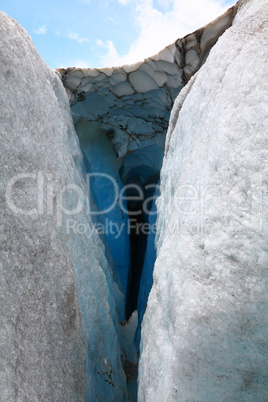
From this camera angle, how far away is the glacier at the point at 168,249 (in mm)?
707

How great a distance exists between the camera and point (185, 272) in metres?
0.83

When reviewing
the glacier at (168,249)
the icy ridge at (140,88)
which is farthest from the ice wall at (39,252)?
the icy ridge at (140,88)

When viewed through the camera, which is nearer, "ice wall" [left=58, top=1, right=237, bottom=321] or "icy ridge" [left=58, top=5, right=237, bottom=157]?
"icy ridge" [left=58, top=5, right=237, bottom=157]

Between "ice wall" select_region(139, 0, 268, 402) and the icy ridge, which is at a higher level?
the icy ridge

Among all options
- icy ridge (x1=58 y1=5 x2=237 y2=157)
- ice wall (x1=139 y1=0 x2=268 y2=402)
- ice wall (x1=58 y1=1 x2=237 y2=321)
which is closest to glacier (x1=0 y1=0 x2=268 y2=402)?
ice wall (x1=139 y1=0 x2=268 y2=402)

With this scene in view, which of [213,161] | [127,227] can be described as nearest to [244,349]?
[213,161]

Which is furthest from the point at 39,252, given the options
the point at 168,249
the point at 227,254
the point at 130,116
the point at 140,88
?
the point at 130,116

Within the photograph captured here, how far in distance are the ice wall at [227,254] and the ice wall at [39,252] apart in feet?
1.34

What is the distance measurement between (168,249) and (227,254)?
0.38 metres

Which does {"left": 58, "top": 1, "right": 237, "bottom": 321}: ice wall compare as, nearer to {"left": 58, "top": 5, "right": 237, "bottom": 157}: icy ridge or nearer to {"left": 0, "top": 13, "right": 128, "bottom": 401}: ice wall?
{"left": 58, "top": 5, "right": 237, "bottom": 157}: icy ridge

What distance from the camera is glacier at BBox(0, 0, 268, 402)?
71 centimetres

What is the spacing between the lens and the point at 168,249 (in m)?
1.08

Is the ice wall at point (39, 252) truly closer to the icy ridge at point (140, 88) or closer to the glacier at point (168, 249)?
the glacier at point (168, 249)

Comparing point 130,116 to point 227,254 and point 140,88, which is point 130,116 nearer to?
point 140,88
